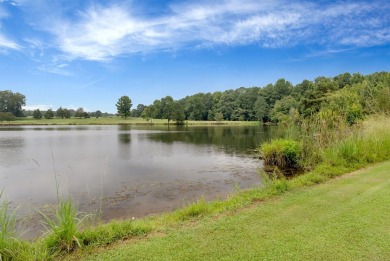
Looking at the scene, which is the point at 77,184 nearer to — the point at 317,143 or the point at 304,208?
the point at 304,208

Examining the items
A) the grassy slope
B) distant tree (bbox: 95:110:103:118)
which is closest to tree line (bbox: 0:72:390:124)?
distant tree (bbox: 95:110:103:118)

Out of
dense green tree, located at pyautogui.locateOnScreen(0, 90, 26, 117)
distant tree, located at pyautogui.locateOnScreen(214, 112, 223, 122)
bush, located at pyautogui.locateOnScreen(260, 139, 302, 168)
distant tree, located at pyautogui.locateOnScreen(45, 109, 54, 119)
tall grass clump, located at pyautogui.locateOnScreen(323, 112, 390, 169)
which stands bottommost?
bush, located at pyautogui.locateOnScreen(260, 139, 302, 168)

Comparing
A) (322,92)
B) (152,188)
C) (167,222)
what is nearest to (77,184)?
(152,188)

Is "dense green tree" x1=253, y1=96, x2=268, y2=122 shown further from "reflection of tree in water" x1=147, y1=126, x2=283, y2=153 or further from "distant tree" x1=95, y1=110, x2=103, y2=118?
"distant tree" x1=95, y1=110, x2=103, y2=118

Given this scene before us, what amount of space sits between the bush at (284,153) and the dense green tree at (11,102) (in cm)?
11764

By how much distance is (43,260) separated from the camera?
11.7 feet

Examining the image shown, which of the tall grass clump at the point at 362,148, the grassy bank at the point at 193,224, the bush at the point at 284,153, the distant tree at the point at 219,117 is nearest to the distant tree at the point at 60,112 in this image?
the distant tree at the point at 219,117

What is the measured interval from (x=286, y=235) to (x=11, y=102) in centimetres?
12522

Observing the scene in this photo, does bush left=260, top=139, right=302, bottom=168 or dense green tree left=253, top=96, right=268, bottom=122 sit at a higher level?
dense green tree left=253, top=96, right=268, bottom=122

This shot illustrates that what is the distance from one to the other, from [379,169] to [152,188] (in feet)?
26.8

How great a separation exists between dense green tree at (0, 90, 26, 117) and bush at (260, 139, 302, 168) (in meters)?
118

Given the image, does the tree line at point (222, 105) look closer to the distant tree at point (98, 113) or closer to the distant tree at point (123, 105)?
the distant tree at point (123, 105)

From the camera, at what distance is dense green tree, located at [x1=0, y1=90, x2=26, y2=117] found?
104 meters

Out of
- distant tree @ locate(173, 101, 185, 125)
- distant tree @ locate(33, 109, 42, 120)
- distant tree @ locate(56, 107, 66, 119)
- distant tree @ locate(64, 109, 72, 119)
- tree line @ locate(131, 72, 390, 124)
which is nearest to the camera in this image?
tree line @ locate(131, 72, 390, 124)
